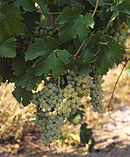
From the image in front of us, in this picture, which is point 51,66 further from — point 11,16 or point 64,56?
→ point 11,16

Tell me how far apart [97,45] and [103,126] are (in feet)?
8.38

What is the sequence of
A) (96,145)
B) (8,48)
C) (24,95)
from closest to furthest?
(8,48)
(24,95)
(96,145)

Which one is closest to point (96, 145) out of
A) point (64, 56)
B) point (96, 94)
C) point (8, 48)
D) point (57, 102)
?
point (96, 94)

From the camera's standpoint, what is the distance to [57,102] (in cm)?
78

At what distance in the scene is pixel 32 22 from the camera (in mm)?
830

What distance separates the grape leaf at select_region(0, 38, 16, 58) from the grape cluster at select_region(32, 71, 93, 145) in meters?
0.22

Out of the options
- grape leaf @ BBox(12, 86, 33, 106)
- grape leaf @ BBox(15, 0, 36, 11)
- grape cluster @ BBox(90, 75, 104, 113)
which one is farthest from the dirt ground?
grape leaf @ BBox(15, 0, 36, 11)

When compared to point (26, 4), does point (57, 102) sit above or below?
below

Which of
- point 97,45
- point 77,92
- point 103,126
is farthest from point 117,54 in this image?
point 103,126

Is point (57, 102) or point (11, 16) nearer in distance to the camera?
point (11, 16)

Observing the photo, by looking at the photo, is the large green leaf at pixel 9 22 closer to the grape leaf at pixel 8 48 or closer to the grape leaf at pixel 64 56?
the grape leaf at pixel 8 48

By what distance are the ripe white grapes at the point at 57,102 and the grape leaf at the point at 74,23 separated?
140mm

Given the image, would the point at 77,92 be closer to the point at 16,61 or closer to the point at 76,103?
the point at 76,103

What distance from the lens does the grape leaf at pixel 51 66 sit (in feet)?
2.41
